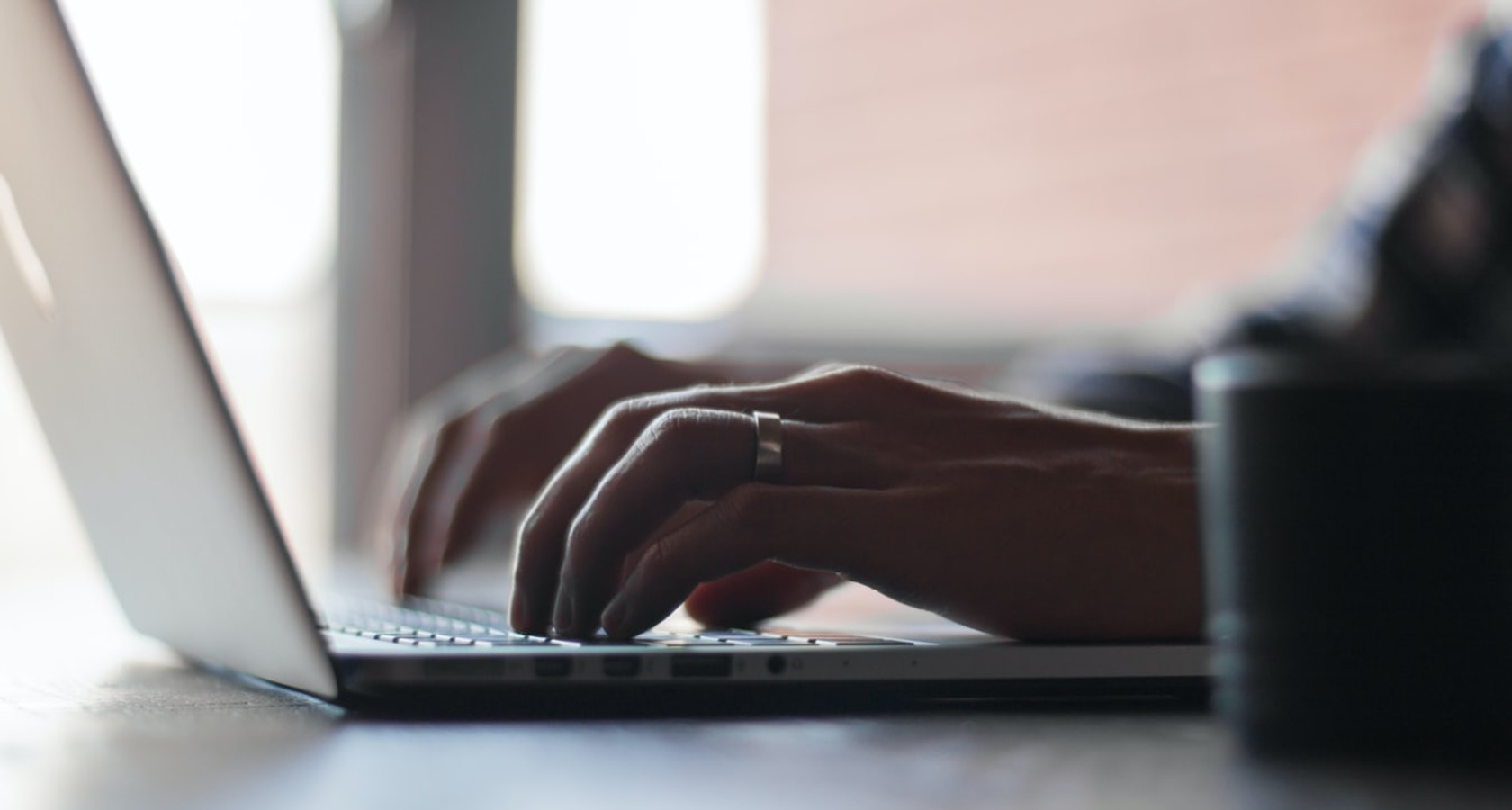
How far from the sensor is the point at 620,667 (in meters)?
0.49

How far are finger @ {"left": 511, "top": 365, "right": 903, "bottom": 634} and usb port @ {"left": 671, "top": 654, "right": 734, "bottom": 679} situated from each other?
12 cm

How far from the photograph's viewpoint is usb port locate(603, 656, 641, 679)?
0.49 meters

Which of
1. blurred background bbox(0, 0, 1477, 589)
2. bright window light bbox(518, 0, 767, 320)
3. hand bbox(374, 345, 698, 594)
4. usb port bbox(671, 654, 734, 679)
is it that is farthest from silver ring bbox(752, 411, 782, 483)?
bright window light bbox(518, 0, 767, 320)

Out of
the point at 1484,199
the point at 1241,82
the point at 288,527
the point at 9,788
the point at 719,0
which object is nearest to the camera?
the point at 9,788

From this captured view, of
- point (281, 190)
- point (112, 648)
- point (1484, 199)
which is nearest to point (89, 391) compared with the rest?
point (112, 648)

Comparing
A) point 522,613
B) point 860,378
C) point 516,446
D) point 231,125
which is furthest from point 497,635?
point 231,125

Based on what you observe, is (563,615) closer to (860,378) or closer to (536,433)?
(860,378)

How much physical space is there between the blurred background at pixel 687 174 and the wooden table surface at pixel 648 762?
6.54 feet

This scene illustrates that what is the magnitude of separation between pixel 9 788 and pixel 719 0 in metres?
2.68

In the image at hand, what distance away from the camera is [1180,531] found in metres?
0.61

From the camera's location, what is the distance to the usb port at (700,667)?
0.49m

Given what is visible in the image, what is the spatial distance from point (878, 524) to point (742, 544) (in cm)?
6

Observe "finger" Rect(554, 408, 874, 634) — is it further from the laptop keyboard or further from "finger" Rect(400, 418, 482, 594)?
"finger" Rect(400, 418, 482, 594)

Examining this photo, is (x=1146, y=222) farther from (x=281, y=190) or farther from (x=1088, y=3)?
(x=281, y=190)
